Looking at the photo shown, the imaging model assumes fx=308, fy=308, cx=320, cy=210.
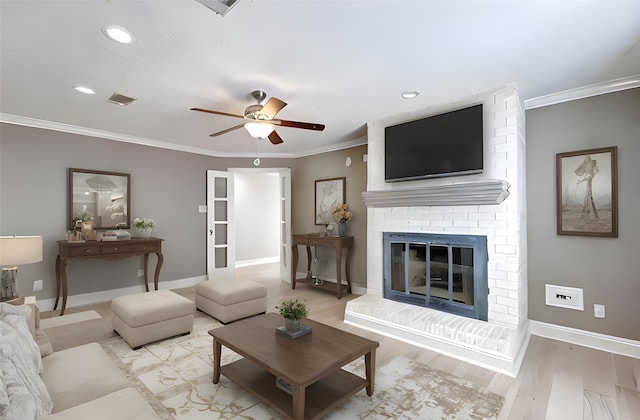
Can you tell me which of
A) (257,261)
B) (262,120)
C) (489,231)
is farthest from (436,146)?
(257,261)

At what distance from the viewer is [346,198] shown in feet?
16.6

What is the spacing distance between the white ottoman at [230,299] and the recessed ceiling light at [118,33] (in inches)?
101

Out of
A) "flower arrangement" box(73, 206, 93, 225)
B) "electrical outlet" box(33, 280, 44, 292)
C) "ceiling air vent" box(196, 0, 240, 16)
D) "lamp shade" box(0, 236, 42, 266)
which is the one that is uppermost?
"ceiling air vent" box(196, 0, 240, 16)

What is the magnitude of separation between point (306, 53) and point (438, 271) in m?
2.51

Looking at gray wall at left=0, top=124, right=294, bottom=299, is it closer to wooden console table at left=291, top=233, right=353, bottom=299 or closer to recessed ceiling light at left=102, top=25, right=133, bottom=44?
wooden console table at left=291, top=233, right=353, bottom=299

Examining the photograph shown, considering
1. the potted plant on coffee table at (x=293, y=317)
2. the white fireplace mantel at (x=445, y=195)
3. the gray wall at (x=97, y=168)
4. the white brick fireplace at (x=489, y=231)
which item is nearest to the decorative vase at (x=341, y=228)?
the white fireplace mantel at (x=445, y=195)

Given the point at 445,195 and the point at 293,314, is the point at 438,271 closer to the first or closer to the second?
the point at 445,195

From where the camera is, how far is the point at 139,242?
165 inches

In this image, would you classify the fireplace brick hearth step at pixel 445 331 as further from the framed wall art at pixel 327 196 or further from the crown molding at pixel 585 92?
the crown molding at pixel 585 92

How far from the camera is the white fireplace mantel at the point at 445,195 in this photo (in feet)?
9.10

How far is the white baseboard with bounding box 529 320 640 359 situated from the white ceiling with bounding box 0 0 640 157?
232 cm

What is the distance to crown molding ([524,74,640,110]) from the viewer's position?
2703 mm

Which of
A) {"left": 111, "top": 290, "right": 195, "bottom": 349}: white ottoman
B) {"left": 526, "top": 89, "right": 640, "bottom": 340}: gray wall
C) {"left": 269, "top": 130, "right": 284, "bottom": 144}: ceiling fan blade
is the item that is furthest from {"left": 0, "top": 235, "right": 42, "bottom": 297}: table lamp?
{"left": 526, "top": 89, "right": 640, "bottom": 340}: gray wall

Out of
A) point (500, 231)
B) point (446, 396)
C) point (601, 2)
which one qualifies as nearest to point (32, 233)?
→ point (446, 396)
